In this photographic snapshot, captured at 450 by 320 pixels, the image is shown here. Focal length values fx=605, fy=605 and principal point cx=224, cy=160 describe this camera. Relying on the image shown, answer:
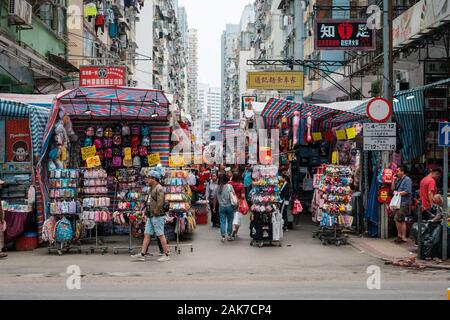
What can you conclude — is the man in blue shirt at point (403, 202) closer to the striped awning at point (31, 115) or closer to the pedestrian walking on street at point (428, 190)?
the pedestrian walking on street at point (428, 190)

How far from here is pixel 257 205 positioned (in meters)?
14.9

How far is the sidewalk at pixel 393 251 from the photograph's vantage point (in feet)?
38.5

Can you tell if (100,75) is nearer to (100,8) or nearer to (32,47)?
(32,47)

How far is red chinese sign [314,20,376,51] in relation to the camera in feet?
64.5

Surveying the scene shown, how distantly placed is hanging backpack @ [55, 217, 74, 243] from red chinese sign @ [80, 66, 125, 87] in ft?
35.5

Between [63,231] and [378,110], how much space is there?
8166 mm

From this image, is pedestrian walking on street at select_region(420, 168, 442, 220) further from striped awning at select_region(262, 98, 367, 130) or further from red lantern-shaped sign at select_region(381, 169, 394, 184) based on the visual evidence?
striped awning at select_region(262, 98, 367, 130)

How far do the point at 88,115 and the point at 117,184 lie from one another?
2000 mm

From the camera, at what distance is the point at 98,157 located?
47.6 feet

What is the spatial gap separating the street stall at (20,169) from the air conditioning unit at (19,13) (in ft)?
19.2

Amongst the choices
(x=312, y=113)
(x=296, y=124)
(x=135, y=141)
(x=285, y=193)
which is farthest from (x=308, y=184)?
(x=135, y=141)

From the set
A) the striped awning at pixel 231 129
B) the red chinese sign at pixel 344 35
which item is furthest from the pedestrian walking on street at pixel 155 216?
the striped awning at pixel 231 129
